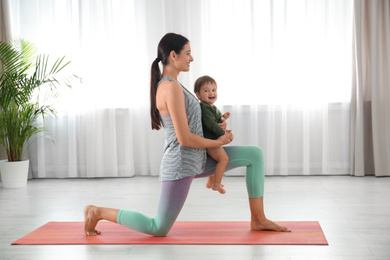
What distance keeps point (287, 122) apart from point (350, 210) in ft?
5.75

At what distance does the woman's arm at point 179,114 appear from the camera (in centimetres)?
270

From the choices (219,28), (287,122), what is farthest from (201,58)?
(287,122)

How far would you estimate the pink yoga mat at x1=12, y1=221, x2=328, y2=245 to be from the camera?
2771 mm

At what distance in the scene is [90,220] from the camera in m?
2.91

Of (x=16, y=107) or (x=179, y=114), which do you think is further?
(x=16, y=107)

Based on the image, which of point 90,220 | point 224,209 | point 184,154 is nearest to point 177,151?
point 184,154

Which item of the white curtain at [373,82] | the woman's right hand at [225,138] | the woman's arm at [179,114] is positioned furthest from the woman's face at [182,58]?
the white curtain at [373,82]

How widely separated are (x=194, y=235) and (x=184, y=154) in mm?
491

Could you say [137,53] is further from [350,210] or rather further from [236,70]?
[350,210]

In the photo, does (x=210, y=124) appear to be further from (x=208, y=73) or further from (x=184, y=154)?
(x=208, y=73)

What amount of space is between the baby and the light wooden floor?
39 centimetres

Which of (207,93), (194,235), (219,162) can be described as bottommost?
(194,235)

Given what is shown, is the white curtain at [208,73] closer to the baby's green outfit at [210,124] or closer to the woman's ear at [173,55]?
the baby's green outfit at [210,124]

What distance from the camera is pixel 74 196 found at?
4.33m
